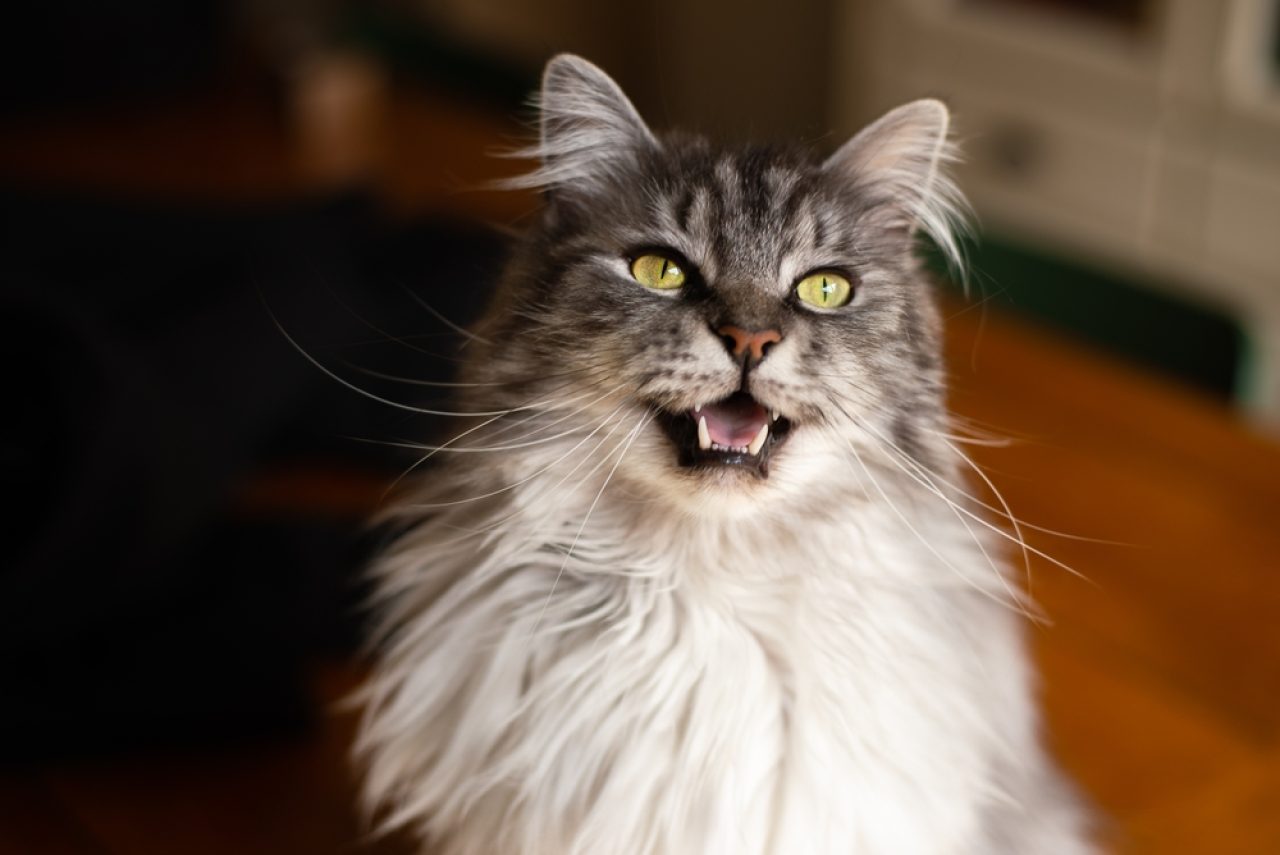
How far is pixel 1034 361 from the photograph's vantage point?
81.1 inches

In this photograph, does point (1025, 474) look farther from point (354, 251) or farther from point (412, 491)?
point (354, 251)

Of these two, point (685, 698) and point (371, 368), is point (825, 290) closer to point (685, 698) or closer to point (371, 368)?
point (685, 698)

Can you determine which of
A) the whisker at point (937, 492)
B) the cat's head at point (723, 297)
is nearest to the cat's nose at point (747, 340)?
the cat's head at point (723, 297)

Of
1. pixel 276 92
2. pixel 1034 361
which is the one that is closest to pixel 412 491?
pixel 1034 361

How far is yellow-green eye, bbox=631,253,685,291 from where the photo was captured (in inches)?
42.3

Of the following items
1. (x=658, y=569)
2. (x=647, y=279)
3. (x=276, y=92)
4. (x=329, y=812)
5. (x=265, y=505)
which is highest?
(x=276, y=92)

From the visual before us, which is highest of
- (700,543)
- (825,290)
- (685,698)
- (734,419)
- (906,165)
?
(906,165)

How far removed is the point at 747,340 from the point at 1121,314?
4.05 ft

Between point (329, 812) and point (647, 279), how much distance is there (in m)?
0.68

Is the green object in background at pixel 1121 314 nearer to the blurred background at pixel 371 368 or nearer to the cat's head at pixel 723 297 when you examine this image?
the blurred background at pixel 371 368

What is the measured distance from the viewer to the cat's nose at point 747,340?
99 centimetres

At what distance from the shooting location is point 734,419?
104 cm

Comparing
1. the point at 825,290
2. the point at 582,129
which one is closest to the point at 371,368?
the point at 582,129

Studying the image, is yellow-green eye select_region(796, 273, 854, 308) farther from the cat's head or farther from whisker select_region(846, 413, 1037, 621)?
whisker select_region(846, 413, 1037, 621)
